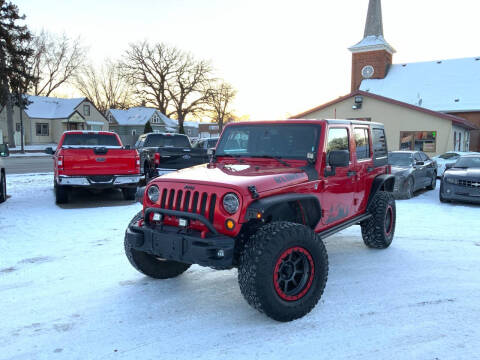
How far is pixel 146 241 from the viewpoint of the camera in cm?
372

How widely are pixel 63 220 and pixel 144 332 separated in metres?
5.11

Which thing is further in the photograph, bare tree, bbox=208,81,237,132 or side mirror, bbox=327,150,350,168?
bare tree, bbox=208,81,237,132

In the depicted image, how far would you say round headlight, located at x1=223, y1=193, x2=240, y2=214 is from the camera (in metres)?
3.41

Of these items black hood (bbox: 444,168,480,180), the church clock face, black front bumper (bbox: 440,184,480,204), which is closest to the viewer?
black front bumper (bbox: 440,184,480,204)

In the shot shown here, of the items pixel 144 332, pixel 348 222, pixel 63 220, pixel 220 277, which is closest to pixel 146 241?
pixel 144 332

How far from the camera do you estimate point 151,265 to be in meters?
4.36

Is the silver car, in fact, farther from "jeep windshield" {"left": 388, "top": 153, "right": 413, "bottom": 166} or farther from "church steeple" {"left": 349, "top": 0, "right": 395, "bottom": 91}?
"church steeple" {"left": 349, "top": 0, "right": 395, "bottom": 91}

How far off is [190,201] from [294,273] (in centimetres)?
119

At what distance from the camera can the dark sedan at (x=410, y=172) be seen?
1086 centimetres

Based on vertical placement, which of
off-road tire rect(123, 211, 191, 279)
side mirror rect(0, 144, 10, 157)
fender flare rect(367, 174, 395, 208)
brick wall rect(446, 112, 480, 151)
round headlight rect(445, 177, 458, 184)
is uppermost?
brick wall rect(446, 112, 480, 151)

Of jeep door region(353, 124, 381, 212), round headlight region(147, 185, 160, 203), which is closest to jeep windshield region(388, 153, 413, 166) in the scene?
jeep door region(353, 124, 381, 212)

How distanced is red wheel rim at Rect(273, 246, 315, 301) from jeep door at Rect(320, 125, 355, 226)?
35.1 inches

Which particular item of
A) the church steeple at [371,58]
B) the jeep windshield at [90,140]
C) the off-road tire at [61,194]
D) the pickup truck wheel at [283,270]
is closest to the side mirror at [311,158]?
the pickup truck wheel at [283,270]

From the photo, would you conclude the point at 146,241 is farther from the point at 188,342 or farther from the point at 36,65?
the point at 36,65
